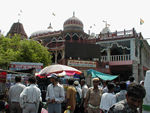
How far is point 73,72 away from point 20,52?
11.2 m

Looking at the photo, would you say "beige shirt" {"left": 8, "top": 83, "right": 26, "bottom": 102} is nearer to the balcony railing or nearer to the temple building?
the temple building

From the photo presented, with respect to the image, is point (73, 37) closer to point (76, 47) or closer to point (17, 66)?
point (76, 47)

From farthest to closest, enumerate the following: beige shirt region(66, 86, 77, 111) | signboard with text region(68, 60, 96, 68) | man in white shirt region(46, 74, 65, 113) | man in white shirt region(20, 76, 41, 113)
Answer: signboard with text region(68, 60, 96, 68) < beige shirt region(66, 86, 77, 111) < man in white shirt region(46, 74, 65, 113) < man in white shirt region(20, 76, 41, 113)

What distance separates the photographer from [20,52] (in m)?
19.1

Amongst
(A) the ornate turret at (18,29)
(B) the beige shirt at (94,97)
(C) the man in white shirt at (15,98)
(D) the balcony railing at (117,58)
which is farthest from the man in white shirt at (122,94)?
(A) the ornate turret at (18,29)

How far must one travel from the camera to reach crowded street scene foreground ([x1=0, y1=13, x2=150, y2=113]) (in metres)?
4.68

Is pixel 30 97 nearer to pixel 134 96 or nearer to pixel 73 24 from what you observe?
pixel 134 96

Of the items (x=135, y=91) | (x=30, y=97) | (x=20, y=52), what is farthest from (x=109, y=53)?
(x=135, y=91)

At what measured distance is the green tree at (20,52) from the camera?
17781 millimetres

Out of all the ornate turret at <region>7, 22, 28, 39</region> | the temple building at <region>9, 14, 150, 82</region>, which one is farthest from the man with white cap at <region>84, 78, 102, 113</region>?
the ornate turret at <region>7, 22, 28, 39</region>

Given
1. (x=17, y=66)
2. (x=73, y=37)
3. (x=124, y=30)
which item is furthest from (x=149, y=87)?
(x=73, y=37)

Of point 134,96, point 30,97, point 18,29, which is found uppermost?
point 18,29

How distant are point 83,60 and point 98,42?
3.69 metres

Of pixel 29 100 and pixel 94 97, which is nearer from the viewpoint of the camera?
pixel 29 100
